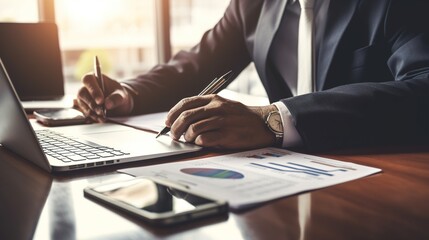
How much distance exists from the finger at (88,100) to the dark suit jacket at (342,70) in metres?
0.14

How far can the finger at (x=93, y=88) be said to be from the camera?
131 centimetres

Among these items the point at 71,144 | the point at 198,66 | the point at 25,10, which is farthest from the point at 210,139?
the point at 25,10

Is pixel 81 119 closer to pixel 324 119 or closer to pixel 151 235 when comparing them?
pixel 324 119

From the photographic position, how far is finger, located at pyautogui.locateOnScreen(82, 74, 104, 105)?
1307 millimetres

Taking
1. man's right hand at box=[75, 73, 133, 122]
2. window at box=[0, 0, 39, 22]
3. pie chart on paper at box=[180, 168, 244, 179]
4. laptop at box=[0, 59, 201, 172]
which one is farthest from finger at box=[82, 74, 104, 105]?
window at box=[0, 0, 39, 22]

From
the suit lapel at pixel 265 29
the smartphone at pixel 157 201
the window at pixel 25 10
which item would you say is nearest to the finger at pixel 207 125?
the smartphone at pixel 157 201

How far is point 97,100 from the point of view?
1304mm

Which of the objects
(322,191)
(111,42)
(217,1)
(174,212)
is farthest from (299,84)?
(111,42)

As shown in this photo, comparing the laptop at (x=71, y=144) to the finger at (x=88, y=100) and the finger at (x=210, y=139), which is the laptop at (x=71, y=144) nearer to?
the finger at (x=210, y=139)

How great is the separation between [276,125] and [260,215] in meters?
0.37

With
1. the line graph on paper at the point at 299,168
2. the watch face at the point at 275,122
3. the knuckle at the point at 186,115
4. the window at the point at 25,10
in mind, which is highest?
the window at the point at 25,10

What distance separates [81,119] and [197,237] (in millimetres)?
833

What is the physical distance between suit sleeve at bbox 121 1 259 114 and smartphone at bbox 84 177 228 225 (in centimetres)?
88

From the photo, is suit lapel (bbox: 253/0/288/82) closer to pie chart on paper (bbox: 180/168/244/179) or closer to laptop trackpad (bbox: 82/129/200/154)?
laptop trackpad (bbox: 82/129/200/154)
